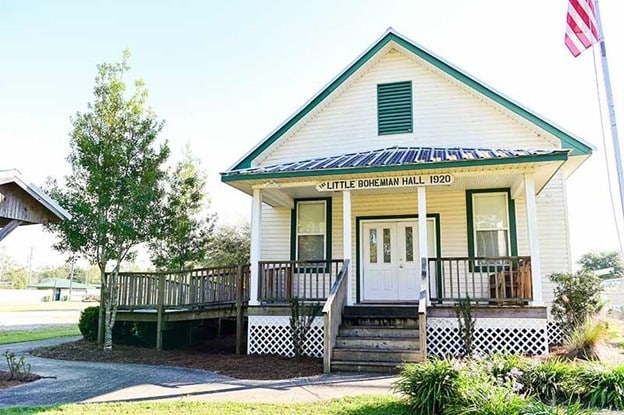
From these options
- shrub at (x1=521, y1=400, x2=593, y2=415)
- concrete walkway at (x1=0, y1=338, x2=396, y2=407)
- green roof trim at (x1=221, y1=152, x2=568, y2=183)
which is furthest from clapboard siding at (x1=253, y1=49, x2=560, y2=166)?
shrub at (x1=521, y1=400, x2=593, y2=415)

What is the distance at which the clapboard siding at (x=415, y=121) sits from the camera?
482 inches

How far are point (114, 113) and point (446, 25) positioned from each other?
935 centimetres

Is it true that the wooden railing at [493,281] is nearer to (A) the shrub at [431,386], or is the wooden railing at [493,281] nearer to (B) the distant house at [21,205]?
(A) the shrub at [431,386]

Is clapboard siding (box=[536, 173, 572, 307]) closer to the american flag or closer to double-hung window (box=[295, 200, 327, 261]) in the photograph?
the american flag

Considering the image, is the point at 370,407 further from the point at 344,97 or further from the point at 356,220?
the point at 344,97

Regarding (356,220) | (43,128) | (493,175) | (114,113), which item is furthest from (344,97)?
(43,128)

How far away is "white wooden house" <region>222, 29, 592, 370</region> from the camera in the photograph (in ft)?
31.3

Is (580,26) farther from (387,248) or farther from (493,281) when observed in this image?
(387,248)

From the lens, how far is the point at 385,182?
1044 cm

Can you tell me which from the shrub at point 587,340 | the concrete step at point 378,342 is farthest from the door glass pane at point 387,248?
the shrub at point 587,340

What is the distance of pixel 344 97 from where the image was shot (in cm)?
1351

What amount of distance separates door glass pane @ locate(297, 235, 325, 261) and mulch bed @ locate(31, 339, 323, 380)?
3241mm

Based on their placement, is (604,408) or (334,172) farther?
(334,172)

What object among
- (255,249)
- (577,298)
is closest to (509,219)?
(577,298)
